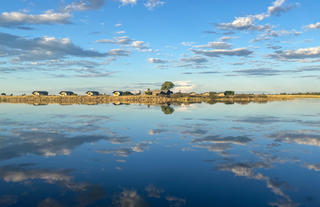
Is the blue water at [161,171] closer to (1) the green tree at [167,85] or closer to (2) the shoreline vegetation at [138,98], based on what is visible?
(2) the shoreline vegetation at [138,98]

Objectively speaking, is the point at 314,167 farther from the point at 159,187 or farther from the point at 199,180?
the point at 159,187

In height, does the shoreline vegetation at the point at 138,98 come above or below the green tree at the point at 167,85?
below

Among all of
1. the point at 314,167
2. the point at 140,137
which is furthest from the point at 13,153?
the point at 314,167

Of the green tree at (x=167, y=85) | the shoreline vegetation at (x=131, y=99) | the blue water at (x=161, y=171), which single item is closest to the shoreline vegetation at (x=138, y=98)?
the shoreline vegetation at (x=131, y=99)

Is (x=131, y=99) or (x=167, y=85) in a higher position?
(x=167, y=85)

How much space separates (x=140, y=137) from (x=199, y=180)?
34.6 feet

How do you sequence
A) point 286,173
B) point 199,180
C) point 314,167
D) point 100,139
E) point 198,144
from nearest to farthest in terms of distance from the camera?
point 199,180, point 286,173, point 314,167, point 198,144, point 100,139

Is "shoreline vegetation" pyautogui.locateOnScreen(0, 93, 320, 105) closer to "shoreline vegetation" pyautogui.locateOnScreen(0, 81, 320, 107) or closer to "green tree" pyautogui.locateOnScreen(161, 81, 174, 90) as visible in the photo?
"shoreline vegetation" pyautogui.locateOnScreen(0, 81, 320, 107)

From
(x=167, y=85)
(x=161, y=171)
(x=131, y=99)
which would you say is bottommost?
(x=161, y=171)

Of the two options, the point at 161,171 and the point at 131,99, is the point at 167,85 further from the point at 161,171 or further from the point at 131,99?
the point at 161,171

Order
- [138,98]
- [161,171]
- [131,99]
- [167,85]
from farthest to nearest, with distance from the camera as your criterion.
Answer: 1. [167,85]
2. [131,99]
3. [138,98]
4. [161,171]

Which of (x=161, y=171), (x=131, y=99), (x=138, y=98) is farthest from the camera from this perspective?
(x=131, y=99)

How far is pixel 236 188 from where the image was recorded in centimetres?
941

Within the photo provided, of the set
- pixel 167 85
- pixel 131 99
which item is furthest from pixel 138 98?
pixel 167 85
